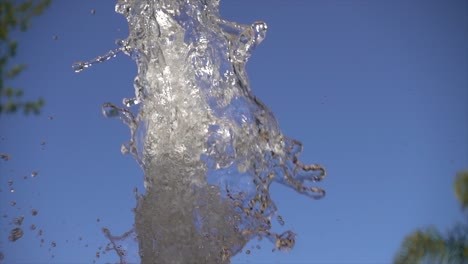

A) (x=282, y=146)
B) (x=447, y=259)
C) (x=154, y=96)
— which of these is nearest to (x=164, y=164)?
(x=154, y=96)

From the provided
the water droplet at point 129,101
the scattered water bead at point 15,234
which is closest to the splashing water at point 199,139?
the water droplet at point 129,101

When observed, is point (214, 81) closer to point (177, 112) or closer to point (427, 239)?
point (177, 112)

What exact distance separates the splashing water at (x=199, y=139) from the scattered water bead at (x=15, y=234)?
92cm

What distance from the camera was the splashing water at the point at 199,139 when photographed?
3584 millimetres

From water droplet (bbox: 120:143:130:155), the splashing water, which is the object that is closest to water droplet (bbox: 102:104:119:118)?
the splashing water

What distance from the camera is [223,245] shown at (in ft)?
11.9

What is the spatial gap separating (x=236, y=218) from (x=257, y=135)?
682 mm

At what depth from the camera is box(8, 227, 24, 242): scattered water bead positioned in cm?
412

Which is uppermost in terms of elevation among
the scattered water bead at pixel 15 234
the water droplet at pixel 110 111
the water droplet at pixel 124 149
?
the water droplet at pixel 110 111

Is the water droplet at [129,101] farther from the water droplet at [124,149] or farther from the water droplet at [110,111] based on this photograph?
the water droplet at [124,149]

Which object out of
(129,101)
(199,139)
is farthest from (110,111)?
(199,139)

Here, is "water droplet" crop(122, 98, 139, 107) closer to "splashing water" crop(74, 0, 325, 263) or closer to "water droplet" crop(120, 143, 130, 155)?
"splashing water" crop(74, 0, 325, 263)

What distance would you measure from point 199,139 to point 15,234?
1.77m

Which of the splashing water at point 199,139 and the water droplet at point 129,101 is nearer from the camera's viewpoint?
the splashing water at point 199,139
